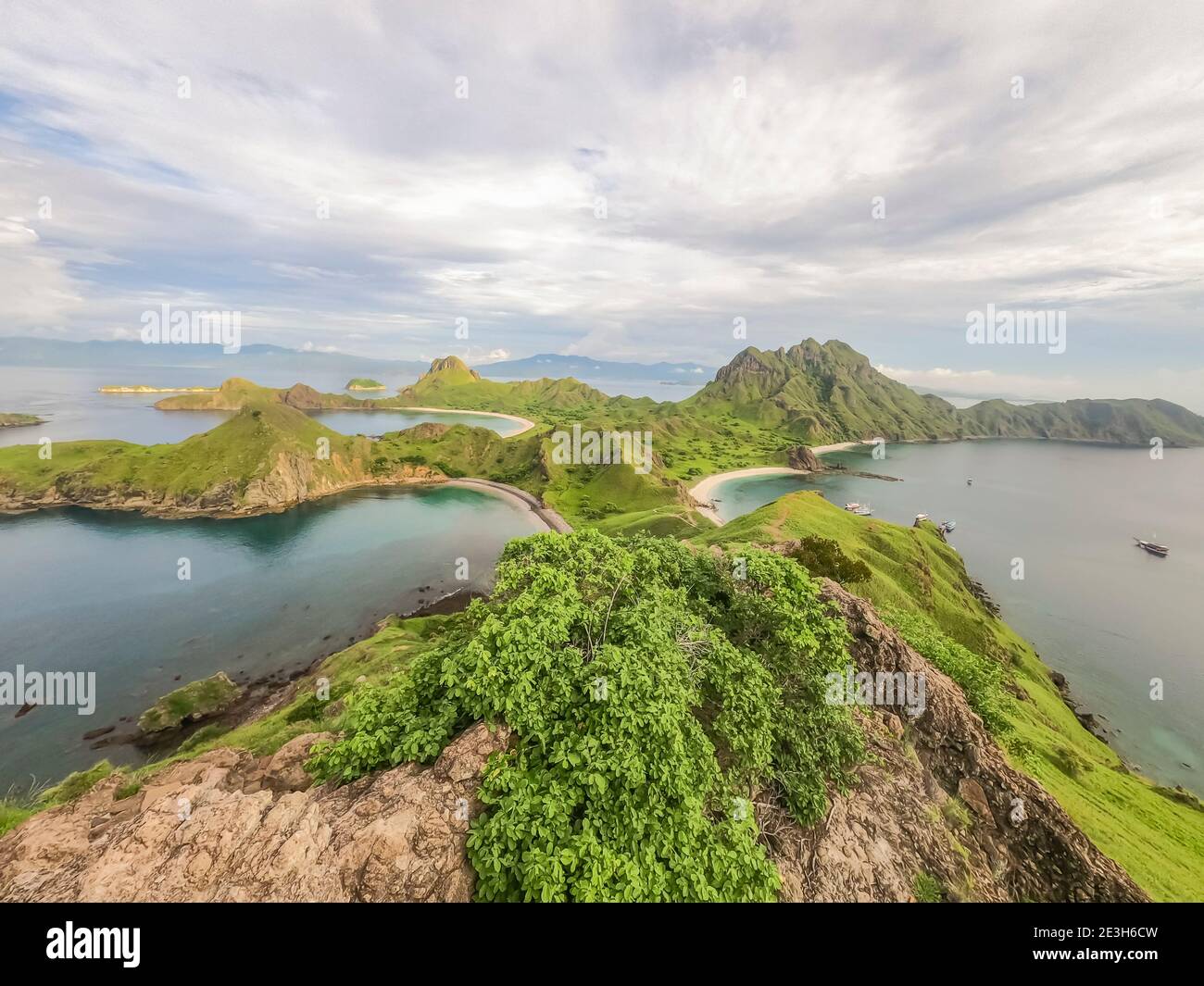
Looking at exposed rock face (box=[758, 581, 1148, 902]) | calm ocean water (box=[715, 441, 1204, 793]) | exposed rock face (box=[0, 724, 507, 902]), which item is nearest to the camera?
exposed rock face (box=[0, 724, 507, 902])

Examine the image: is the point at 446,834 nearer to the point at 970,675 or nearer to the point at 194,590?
the point at 970,675

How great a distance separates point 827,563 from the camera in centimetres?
4347

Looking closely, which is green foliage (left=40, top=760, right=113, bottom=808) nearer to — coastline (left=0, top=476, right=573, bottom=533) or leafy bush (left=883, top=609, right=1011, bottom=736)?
leafy bush (left=883, top=609, right=1011, bottom=736)

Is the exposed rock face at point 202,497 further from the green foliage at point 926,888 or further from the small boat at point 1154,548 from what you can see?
the small boat at point 1154,548

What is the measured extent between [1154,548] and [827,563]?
13687cm

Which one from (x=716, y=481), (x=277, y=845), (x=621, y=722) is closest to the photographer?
(x=277, y=845)

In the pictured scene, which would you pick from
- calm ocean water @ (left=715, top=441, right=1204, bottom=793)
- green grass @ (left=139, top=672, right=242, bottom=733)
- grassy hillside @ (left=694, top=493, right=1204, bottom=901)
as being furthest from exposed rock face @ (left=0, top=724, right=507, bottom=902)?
calm ocean water @ (left=715, top=441, right=1204, bottom=793)

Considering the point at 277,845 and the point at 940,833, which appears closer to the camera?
the point at 277,845

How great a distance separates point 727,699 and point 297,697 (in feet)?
144

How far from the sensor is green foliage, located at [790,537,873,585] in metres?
42.5

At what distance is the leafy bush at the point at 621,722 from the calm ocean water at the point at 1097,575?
58.9 m

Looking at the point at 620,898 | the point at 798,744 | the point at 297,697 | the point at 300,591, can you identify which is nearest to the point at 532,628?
the point at 620,898

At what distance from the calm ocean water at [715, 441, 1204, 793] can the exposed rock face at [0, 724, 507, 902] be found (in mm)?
69525

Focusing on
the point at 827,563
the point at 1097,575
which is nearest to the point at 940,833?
the point at 827,563
